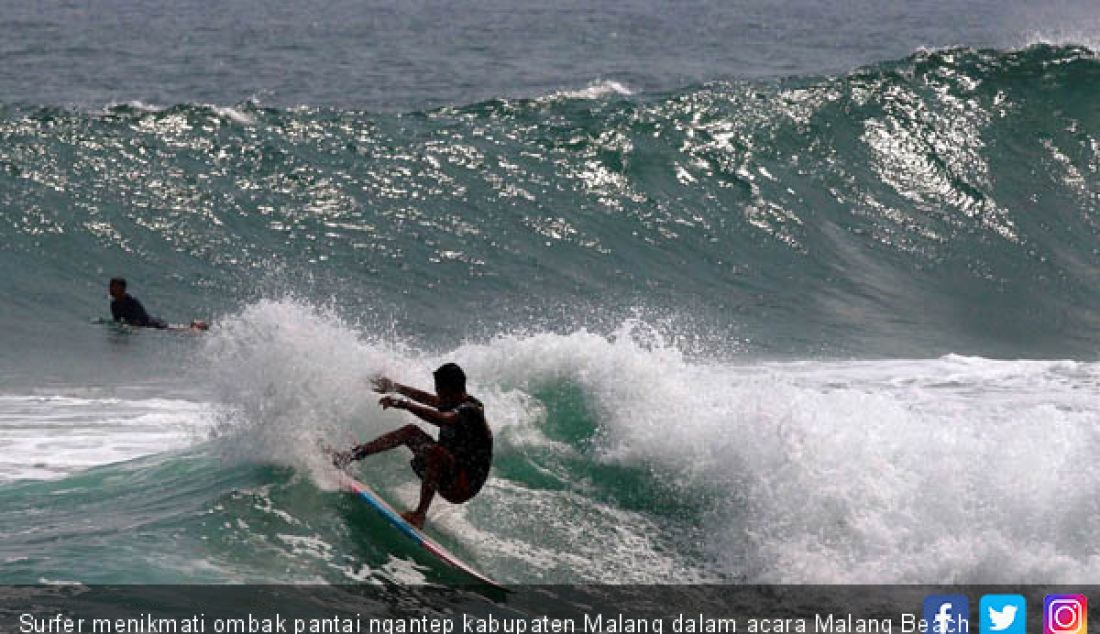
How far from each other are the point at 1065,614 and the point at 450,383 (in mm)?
4160

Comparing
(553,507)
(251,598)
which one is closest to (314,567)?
(251,598)

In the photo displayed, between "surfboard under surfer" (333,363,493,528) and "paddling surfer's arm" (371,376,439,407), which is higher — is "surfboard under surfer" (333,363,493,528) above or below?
below

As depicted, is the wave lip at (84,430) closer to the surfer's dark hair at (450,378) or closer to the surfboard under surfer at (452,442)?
the surfboard under surfer at (452,442)

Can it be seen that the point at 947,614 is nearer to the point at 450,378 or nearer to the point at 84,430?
the point at 450,378

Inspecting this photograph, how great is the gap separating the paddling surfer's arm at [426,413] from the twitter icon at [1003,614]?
11.7ft

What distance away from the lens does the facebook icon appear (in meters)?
9.47

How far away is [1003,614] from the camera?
9.66m

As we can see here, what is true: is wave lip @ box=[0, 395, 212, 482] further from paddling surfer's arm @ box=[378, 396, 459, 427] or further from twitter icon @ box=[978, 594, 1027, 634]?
twitter icon @ box=[978, 594, 1027, 634]

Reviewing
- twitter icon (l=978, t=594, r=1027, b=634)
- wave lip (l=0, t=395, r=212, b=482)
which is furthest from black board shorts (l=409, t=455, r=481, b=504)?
twitter icon (l=978, t=594, r=1027, b=634)

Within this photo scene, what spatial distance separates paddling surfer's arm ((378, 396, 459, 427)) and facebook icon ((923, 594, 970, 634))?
325cm

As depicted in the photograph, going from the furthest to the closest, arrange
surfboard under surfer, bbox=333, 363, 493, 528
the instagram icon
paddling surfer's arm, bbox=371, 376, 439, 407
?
1. paddling surfer's arm, bbox=371, 376, 439, 407
2. surfboard under surfer, bbox=333, 363, 493, 528
3. the instagram icon

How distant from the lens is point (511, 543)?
10656 millimetres

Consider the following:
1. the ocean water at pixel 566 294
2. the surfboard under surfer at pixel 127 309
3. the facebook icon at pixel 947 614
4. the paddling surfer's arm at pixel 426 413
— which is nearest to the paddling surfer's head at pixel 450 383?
the paddling surfer's arm at pixel 426 413

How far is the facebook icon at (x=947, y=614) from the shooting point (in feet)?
31.1
